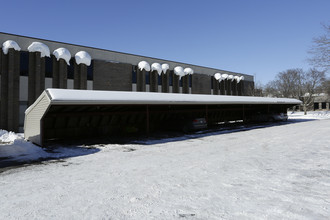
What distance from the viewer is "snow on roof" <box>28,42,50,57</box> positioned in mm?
17734

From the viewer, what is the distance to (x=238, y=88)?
1529 inches

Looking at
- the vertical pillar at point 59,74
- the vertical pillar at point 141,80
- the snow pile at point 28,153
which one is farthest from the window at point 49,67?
the snow pile at point 28,153

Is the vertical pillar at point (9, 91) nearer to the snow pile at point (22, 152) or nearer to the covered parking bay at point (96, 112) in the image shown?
the covered parking bay at point (96, 112)

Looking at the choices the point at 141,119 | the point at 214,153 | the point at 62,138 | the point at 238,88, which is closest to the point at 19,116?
the point at 62,138

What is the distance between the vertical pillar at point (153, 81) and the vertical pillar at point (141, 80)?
3.39ft

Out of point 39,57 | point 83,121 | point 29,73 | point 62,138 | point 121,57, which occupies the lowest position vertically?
point 62,138

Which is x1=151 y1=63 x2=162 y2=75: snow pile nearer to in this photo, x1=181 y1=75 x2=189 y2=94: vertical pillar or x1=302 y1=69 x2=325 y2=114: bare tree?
x1=181 y1=75 x2=189 y2=94: vertical pillar

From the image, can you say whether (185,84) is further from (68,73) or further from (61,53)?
(61,53)

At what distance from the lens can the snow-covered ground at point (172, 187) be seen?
3.57 meters

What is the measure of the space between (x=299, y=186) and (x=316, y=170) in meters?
1.75

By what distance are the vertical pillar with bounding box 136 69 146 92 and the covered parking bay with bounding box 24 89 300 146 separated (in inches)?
311

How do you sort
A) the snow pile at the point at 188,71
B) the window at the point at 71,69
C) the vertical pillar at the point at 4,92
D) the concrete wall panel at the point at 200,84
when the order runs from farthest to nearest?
1. the concrete wall panel at the point at 200,84
2. the snow pile at the point at 188,71
3. the window at the point at 71,69
4. the vertical pillar at the point at 4,92

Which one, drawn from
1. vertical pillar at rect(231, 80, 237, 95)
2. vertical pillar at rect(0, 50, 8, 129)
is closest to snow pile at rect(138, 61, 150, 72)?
vertical pillar at rect(0, 50, 8, 129)

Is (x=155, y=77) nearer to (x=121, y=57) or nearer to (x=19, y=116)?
(x=121, y=57)
